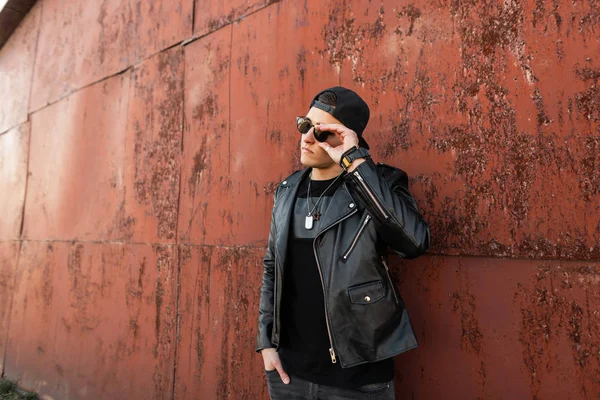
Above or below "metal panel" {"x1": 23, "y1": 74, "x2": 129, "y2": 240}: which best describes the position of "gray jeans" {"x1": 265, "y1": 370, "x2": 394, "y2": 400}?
below

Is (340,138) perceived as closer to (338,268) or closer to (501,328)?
(338,268)

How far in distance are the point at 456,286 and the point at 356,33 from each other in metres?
1.58

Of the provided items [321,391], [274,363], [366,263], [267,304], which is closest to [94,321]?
[267,304]

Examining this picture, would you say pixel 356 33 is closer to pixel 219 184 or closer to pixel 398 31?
pixel 398 31

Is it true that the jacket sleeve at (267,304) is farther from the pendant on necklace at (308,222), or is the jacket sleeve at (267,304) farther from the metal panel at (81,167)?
the metal panel at (81,167)

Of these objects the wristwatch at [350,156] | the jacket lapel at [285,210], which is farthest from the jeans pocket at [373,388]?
the wristwatch at [350,156]

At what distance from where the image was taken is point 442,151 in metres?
2.11

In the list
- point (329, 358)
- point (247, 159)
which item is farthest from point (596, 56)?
point (247, 159)

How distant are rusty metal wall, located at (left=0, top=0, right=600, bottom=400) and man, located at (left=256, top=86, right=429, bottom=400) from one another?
1.35 ft

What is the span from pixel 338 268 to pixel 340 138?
0.57 m

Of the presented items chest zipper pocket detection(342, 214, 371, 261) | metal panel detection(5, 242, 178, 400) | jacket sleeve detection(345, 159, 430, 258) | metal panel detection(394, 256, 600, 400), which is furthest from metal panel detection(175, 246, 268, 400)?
jacket sleeve detection(345, 159, 430, 258)

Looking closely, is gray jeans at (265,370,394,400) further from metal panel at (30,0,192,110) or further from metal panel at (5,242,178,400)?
metal panel at (30,0,192,110)

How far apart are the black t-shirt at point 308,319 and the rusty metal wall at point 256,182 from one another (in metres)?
0.52

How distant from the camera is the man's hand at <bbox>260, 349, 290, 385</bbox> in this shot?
185cm
